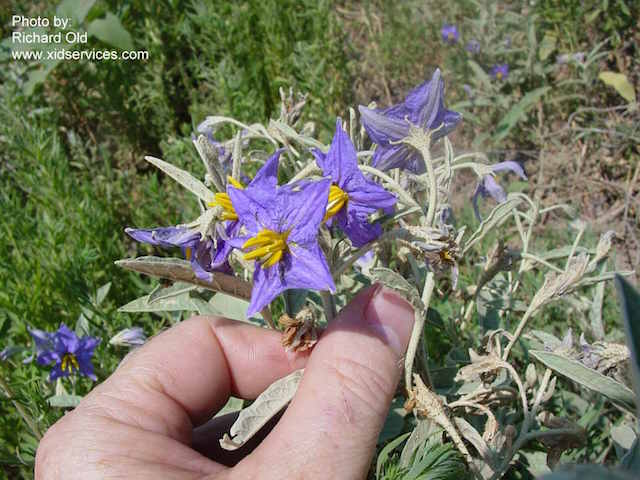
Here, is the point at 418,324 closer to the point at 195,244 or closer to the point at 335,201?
the point at 335,201

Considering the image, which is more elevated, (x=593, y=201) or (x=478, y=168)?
(x=478, y=168)

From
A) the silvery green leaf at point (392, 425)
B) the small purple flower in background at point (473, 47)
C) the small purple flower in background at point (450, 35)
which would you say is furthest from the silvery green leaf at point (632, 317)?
the small purple flower in background at point (450, 35)

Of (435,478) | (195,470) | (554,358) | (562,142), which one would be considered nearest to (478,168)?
(554,358)

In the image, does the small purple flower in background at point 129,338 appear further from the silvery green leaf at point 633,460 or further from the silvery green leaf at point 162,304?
the silvery green leaf at point 633,460

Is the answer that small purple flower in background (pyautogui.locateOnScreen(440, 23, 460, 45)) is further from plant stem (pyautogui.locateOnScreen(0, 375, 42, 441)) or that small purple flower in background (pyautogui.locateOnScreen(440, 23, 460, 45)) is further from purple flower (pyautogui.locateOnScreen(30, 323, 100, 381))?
plant stem (pyautogui.locateOnScreen(0, 375, 42, 441))

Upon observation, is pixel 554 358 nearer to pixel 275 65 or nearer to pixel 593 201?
pixel 593 201

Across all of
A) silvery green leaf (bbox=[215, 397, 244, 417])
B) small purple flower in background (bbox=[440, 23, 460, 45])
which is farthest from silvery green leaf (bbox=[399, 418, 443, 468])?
small purple flower in background (bbox=[440, 23, 460, 45])
